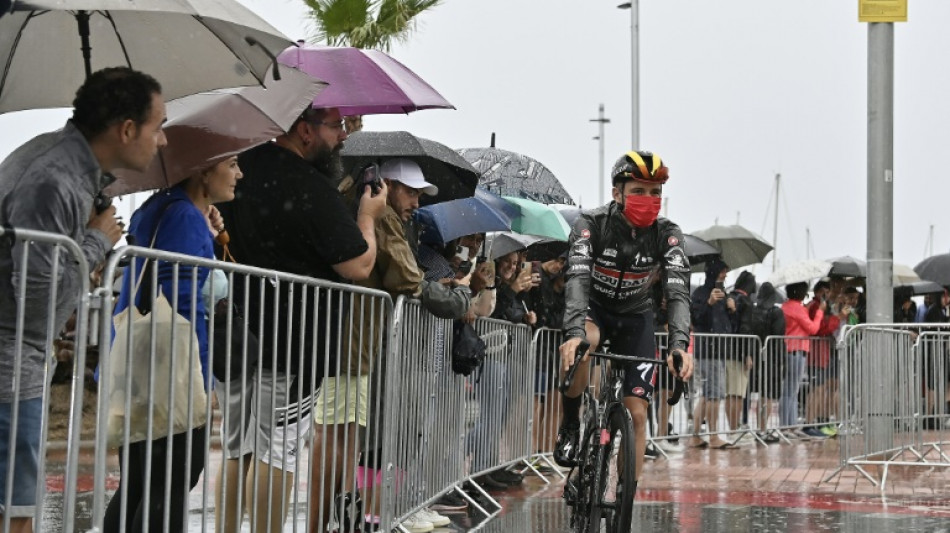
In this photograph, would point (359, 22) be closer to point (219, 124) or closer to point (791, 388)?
point (791, 388)

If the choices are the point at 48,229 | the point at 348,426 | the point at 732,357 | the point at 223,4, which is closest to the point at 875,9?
the point at 732,357

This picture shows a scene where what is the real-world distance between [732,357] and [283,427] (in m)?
12.3

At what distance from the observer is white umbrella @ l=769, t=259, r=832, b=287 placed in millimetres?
21064

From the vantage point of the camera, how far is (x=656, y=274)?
8.63 m

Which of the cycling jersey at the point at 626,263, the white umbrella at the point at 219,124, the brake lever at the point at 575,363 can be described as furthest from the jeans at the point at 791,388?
the white umbrella at the point at 219,124

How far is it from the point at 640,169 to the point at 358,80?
5.14 feet

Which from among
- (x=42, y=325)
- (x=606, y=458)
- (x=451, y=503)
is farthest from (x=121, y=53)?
(x=451, y=503)

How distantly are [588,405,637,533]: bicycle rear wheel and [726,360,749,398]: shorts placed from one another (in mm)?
10232

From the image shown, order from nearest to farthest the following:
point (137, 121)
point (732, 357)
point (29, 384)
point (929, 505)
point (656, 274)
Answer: point (29, 384), point (137, 121), point (656, 274), point (929, 505), point (732, 357)

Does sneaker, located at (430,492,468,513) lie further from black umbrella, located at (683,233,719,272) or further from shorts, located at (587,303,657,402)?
black umbrella, located at (683,233,719,272)

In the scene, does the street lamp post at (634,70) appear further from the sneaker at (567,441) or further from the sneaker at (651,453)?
the sneaker at (567,441)

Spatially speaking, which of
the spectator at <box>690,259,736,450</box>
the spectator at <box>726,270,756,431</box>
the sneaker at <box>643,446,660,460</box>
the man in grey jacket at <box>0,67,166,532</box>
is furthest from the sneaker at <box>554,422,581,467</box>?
the spectator at <box>726,270,756,431</box>

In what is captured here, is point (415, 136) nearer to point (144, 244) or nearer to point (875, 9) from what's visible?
point (144, 244)

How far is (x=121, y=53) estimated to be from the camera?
6656 millimetres
